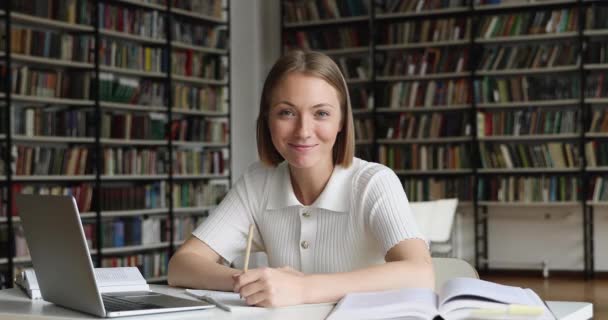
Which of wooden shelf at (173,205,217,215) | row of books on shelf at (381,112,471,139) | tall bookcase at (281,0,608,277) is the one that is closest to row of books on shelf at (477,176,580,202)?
tall bookcase at (281,0,608,277)

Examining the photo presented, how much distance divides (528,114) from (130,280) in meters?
6.70

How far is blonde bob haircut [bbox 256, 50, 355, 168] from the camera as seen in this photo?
1.95 meters

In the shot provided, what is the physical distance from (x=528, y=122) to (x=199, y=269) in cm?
658

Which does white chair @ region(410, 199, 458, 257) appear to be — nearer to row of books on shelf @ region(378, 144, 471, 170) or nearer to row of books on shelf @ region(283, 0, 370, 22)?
row of books on shelf @ region(378, 144, 471, 170)

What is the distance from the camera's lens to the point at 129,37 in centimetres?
722

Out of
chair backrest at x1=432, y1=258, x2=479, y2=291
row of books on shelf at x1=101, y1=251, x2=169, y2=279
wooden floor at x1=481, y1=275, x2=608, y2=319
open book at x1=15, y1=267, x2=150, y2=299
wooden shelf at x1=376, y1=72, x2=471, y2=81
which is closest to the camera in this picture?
open book at x1=15, y1=267, x2=150, y2=299

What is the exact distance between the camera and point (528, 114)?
8.09 metres

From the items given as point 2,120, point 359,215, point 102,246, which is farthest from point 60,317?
point 102,246

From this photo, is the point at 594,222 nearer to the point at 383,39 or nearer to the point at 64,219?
the point at 383,39

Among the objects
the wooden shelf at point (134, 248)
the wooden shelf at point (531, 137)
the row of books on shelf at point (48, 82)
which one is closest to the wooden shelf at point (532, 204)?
the wooden shelf at point (531, 137)

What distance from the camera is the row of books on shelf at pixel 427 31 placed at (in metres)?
8.29

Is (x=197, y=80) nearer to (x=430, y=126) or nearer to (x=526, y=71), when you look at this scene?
(x=430, y=126)

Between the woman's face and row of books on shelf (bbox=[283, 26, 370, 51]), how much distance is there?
22.3 ft

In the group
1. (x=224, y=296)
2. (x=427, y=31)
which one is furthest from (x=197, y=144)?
(x=224, y=296)
